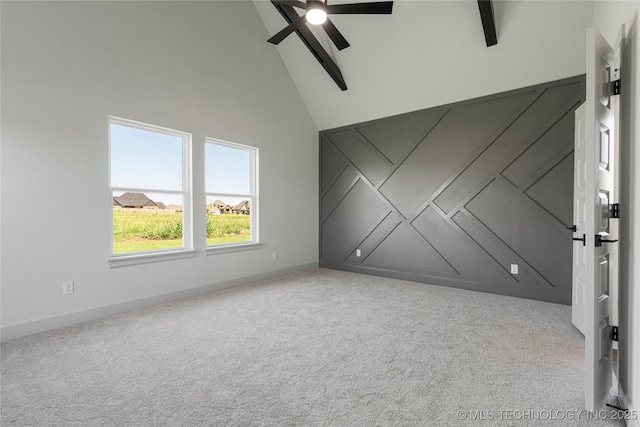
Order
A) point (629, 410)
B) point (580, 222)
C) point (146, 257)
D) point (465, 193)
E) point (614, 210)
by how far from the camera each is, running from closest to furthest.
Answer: point (629, 410), point (614, 210), point (580, 222), point (146, 257), point (465, 193)

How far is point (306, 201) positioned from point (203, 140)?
2289 mm

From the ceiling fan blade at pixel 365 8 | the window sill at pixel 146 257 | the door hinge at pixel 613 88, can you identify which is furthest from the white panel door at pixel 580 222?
the window sill at pixel 146 257

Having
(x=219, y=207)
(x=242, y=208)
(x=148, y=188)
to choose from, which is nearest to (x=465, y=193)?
(x=242, y=208)

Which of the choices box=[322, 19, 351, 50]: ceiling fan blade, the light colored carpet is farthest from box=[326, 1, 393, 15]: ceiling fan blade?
the light colored carpet

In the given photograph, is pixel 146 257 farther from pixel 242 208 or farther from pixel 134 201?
pixel 242 208

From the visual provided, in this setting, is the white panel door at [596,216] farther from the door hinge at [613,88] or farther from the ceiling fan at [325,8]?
the ceiling fan at [325,8]

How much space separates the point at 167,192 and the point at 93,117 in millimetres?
1085

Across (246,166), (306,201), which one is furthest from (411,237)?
(246,166)

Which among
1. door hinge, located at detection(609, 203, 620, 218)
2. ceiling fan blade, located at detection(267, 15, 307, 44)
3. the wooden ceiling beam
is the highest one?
the wooden ceiling beam

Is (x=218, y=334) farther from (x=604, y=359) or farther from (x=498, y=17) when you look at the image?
(x=498, y=17)

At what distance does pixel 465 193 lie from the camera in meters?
4.39

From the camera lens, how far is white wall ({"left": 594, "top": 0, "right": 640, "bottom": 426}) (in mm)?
1506

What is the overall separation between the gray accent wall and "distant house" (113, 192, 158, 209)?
3.21m

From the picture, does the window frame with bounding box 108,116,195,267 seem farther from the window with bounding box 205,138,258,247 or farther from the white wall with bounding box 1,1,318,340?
the window with bounding box 205,138,258,247
